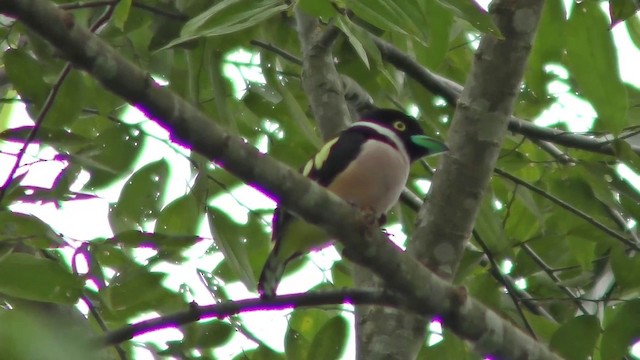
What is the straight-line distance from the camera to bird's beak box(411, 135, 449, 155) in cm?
369

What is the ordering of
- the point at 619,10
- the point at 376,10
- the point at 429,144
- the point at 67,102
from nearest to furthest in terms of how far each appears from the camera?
the point at 376,10
the point at 619,10
the point at 67,102
the point at 429,144

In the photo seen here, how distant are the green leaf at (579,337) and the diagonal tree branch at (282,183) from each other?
176 mm

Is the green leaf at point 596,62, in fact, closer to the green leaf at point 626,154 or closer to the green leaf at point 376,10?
the green leaf at point 626,154

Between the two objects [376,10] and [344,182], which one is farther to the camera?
[344,182]

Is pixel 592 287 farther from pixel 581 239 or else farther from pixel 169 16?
pixel 169 16

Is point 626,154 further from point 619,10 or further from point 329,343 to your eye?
point 329,343

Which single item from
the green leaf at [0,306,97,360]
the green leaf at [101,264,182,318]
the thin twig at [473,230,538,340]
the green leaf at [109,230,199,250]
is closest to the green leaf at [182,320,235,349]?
the green leaf at [101,264,182,318]

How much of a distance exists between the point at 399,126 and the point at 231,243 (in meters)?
1.14

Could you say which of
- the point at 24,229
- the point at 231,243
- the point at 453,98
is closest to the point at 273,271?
the point at 231,243

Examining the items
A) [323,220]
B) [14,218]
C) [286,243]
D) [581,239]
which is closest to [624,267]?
[581,239]

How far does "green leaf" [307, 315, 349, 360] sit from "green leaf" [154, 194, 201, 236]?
73cm

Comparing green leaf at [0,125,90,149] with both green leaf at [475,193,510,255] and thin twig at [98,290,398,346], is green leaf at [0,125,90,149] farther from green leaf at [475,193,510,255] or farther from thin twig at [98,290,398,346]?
green leaf at [475,193,510,255]

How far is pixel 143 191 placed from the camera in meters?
3.64

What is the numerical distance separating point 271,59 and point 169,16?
25.5 inches
